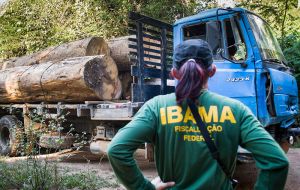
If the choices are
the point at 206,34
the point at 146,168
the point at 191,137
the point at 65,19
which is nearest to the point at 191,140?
the point at 191,137

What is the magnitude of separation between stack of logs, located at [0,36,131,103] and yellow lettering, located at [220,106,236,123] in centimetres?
545

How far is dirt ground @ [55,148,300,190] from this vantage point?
612 cm

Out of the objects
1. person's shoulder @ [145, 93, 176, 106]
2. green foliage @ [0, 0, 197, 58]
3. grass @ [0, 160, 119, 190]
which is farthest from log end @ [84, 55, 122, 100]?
green foliage @ [0, 0, 197, 58]

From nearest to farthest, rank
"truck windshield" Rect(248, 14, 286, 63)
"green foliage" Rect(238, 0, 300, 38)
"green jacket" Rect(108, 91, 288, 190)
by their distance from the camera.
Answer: "green jacket" Rect(108, 91, 288, 190) < "truck windshield" Rect(248, 14, 286, 63) < "green foliage" Rect(238, 0, 300, 38)

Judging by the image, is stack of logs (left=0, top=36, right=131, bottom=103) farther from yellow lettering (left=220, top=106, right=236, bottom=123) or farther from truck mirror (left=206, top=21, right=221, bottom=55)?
yellow lettering (left=220, top=106, right=236, bottom=123)

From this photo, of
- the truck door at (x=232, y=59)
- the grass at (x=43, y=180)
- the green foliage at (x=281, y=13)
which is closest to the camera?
the grass at (x=43, y=180)

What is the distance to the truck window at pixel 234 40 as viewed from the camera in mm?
5754

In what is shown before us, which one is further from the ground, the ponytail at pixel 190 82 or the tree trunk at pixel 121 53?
the tree trunk at pixel 121 53

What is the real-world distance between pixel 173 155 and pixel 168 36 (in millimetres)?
5590

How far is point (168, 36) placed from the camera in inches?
285

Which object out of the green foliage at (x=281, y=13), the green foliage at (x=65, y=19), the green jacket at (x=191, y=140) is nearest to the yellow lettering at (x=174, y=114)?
the green jacket at (x=191, y=140)

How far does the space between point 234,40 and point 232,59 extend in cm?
30

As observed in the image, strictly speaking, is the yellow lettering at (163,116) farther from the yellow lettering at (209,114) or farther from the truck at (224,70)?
the truck at (224,70)

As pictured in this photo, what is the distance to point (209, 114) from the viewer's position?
1801 millimetres
